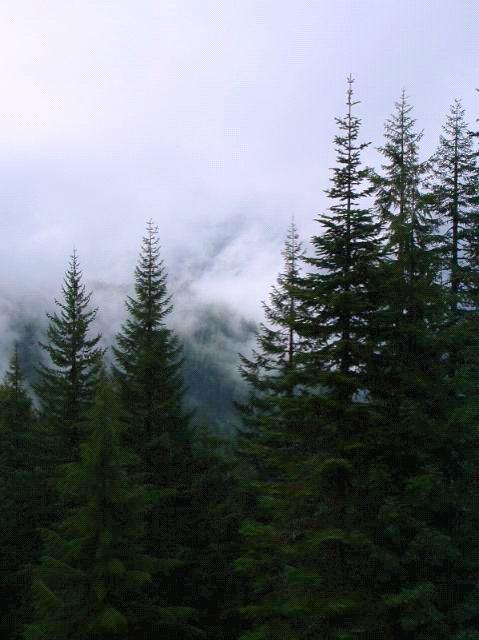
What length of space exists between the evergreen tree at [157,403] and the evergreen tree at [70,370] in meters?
1.80

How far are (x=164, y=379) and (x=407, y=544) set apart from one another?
14076 millimetres

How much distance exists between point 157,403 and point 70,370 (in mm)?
5110

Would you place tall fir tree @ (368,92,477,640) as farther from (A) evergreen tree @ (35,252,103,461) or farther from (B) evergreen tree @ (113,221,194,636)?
(A) evergreen tree @ (35,252,103,461)

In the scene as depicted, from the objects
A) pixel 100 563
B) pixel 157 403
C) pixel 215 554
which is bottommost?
pixel 215 554

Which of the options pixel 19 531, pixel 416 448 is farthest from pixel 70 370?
pixel 416 448

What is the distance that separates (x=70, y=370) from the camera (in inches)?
933

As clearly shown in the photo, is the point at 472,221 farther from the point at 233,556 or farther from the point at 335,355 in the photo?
the point at 233,556

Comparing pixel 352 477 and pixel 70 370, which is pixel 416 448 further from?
pixel 70 370

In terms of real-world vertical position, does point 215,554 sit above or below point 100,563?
below


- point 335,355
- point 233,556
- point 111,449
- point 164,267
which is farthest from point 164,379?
point 335,355

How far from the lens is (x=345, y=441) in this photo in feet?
35.8

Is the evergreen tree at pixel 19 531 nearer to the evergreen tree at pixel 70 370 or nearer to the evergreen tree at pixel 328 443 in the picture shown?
the evergreen tree at pixel 70 370

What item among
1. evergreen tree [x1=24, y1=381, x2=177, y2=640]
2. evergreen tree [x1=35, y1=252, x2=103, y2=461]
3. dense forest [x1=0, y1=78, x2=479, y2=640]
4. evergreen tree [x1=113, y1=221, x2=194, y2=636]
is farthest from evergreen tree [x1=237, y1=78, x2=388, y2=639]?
evergreen tree [x1=35, y1=252, x2=103, y2=461]

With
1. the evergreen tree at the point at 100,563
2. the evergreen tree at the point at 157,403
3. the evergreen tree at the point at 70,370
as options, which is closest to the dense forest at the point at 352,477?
the evergreen tree at the point at 100,563
